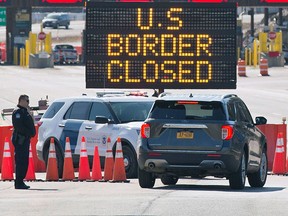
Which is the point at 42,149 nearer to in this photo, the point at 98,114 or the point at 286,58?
the point at 98,114

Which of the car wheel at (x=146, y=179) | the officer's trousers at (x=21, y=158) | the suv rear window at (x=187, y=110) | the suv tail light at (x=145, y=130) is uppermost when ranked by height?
the suv rear window at (x=187, y=110)

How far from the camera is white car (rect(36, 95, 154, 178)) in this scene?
21188mm

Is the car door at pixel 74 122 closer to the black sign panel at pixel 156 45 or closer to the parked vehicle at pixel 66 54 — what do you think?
the black sign panel at pixel 156 45

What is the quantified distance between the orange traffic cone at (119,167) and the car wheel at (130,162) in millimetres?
1327

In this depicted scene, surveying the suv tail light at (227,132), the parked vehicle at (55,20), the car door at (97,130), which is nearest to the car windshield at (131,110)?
the car door at (97,130)

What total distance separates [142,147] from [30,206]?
329cm

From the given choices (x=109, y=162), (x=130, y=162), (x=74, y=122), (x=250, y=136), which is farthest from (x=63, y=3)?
(x=250, y=136)

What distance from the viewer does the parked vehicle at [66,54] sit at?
82688 millimetres

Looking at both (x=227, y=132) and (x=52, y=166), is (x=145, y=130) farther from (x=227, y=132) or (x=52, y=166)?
(x=52, y=166)

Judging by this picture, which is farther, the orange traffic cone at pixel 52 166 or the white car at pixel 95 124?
the white car at pixel 95 124

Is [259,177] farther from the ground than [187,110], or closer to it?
closer to it

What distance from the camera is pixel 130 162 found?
2109 centimetres

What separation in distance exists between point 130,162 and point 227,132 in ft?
12.2

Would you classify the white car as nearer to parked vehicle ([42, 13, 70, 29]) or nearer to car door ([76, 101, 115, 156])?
car door ([76, 101, 115, 156])
